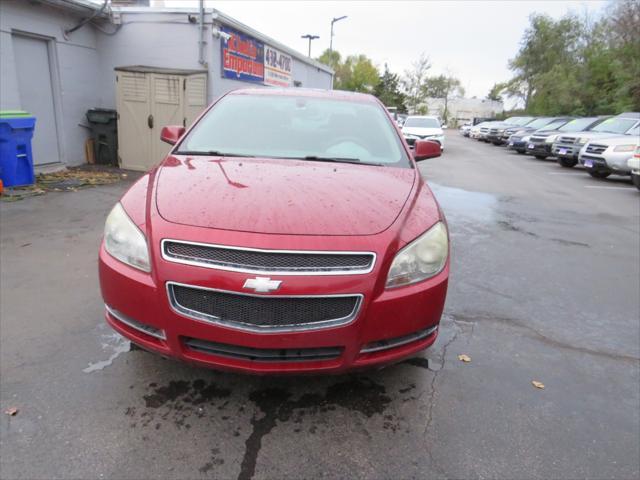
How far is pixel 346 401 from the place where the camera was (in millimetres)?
2559

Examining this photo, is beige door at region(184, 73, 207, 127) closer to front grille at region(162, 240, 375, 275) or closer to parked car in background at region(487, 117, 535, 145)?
front grille at region(162, 240, 375, 275)

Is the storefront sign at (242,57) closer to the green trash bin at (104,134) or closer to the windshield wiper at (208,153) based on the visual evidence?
the green trash bin at (104,134)

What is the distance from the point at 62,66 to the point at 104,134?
1544 millimetres

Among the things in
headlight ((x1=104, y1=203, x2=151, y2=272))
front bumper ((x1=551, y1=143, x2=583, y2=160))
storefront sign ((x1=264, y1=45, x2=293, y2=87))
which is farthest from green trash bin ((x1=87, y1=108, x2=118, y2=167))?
front bumper ((x1=551, y1=143, x2=583, y2=160))

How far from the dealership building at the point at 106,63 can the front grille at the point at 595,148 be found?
9860 millimetres

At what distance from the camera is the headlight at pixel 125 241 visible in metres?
2.21

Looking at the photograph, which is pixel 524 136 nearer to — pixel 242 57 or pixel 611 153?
pixel 611 153

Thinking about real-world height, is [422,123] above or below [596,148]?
above

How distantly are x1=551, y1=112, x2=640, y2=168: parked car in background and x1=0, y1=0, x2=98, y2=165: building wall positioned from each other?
44.8ft

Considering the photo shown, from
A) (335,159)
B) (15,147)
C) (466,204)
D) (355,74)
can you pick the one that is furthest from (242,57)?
(355,74)

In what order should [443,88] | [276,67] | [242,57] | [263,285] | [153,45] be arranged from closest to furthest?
[263,285], [153,45], [242,57], [276,67], [443,88]

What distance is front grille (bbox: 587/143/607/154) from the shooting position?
12.2m

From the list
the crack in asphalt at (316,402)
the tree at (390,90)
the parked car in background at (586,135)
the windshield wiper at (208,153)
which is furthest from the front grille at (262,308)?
the tree at (390,90)

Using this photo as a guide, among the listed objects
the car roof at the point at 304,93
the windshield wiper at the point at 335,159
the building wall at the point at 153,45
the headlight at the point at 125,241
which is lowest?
the headlight at the point at 125,241
